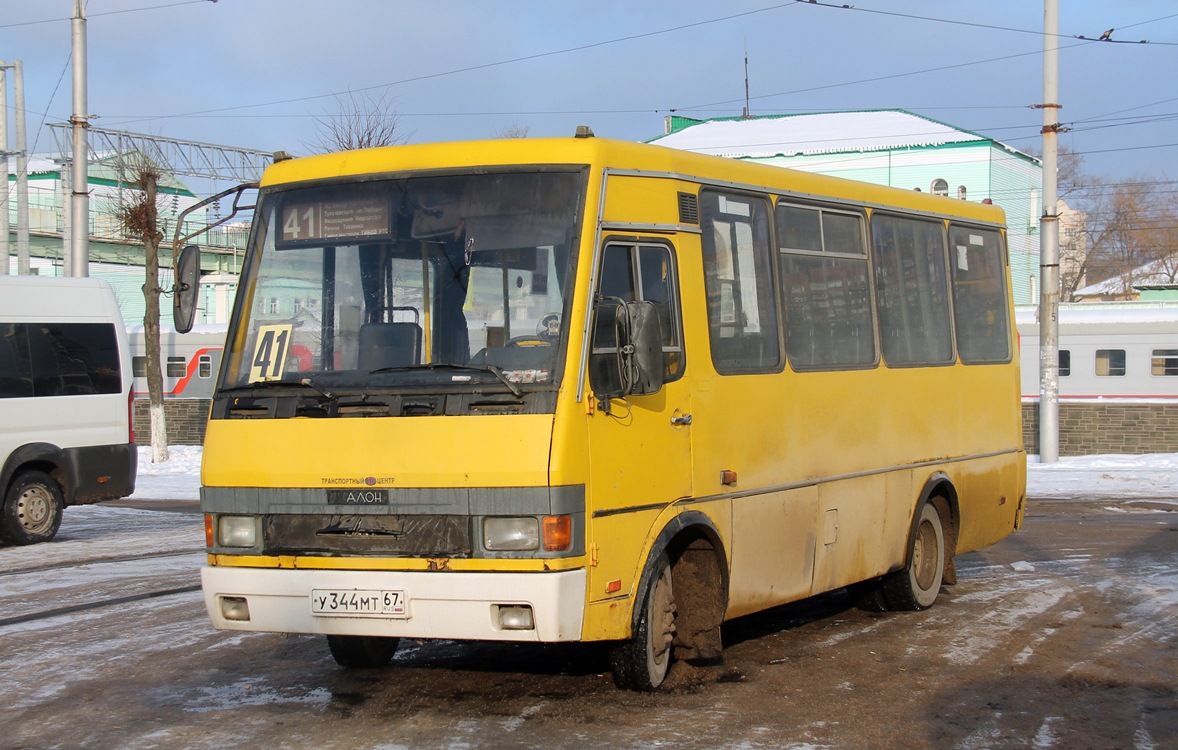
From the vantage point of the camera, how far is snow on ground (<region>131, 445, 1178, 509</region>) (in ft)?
69.8

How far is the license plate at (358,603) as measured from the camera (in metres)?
6.74

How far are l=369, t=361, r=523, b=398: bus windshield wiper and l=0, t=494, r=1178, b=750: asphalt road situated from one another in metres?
1.63

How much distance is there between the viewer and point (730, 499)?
8.00 metres

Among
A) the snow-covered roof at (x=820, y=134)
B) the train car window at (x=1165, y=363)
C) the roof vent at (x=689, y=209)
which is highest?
the snow-covered roof at (x=820, y=134)

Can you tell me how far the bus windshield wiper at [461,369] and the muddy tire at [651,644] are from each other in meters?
1.28

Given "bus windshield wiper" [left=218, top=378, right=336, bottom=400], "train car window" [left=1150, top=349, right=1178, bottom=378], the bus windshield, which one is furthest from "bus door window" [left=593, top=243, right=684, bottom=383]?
"train car window" [left=1150, top=349, right=1178, bottom=378]

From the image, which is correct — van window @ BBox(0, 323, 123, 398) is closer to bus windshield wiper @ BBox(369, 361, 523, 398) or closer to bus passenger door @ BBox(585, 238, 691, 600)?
bus windshield wiper @ BBox(369, 361, 523, 398)

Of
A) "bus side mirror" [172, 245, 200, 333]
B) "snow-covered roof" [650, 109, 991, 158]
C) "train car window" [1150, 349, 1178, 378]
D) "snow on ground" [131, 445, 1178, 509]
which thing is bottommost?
"snow on ground" [131, 445, 1178, 509]

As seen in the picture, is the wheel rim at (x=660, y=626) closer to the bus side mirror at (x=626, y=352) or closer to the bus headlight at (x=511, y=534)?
the bus headlight at (x=511, y=534)

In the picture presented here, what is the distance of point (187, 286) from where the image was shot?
777cm

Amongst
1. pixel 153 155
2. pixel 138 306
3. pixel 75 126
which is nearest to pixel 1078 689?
pixel 75 126

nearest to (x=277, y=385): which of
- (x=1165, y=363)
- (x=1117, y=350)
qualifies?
(x=1165, y=363)

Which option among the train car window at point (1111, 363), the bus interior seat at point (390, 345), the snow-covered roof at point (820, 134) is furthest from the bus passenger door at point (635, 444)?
the snow-covered roof at point (820, 134)

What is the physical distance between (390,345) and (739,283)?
89.1 inches
